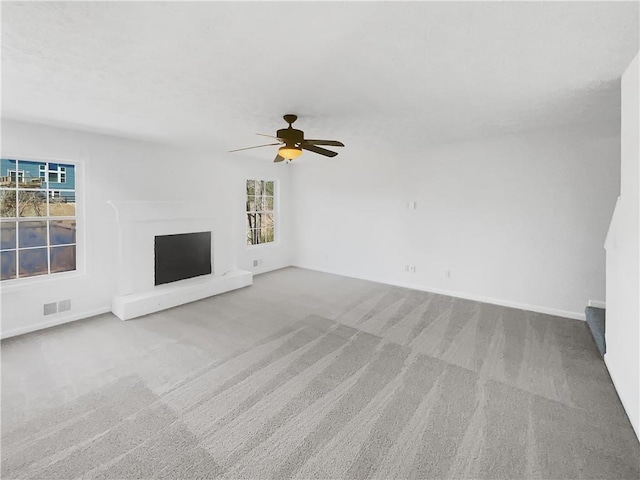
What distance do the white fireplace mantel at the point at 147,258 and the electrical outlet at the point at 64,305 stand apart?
0.48 meters

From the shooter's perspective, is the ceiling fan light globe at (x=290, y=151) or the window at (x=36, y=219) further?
the window at (x=36, y=219)

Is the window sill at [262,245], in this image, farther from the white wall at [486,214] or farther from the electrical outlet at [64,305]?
the electrical outlet at [64,305]

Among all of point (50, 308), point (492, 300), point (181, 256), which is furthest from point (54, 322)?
point (492, 300)

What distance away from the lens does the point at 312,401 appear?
229cm

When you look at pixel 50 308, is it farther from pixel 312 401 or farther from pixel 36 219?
pixel 312 401

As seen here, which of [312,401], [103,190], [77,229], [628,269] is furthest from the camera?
[103,190]

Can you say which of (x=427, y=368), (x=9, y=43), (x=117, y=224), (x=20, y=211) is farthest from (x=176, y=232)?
(x=427, y=368)

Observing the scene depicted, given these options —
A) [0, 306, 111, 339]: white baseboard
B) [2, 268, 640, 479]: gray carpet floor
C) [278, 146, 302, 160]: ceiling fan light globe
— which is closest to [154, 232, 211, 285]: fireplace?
[0, 306, 111, 339]: white baseboard

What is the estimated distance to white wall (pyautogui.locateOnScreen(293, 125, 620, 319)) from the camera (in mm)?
3840

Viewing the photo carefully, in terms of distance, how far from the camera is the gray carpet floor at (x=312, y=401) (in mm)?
1746


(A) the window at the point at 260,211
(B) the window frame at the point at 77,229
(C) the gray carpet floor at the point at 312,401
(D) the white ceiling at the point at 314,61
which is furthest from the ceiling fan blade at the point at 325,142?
(A) the window at the point at 260,211

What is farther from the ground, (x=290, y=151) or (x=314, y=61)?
(x=314, y=61)

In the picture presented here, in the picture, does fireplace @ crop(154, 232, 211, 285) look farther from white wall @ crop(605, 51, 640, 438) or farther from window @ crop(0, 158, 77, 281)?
white wall @ crop(605, 51, 640, 438)

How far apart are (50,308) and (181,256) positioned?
170 centimetres
